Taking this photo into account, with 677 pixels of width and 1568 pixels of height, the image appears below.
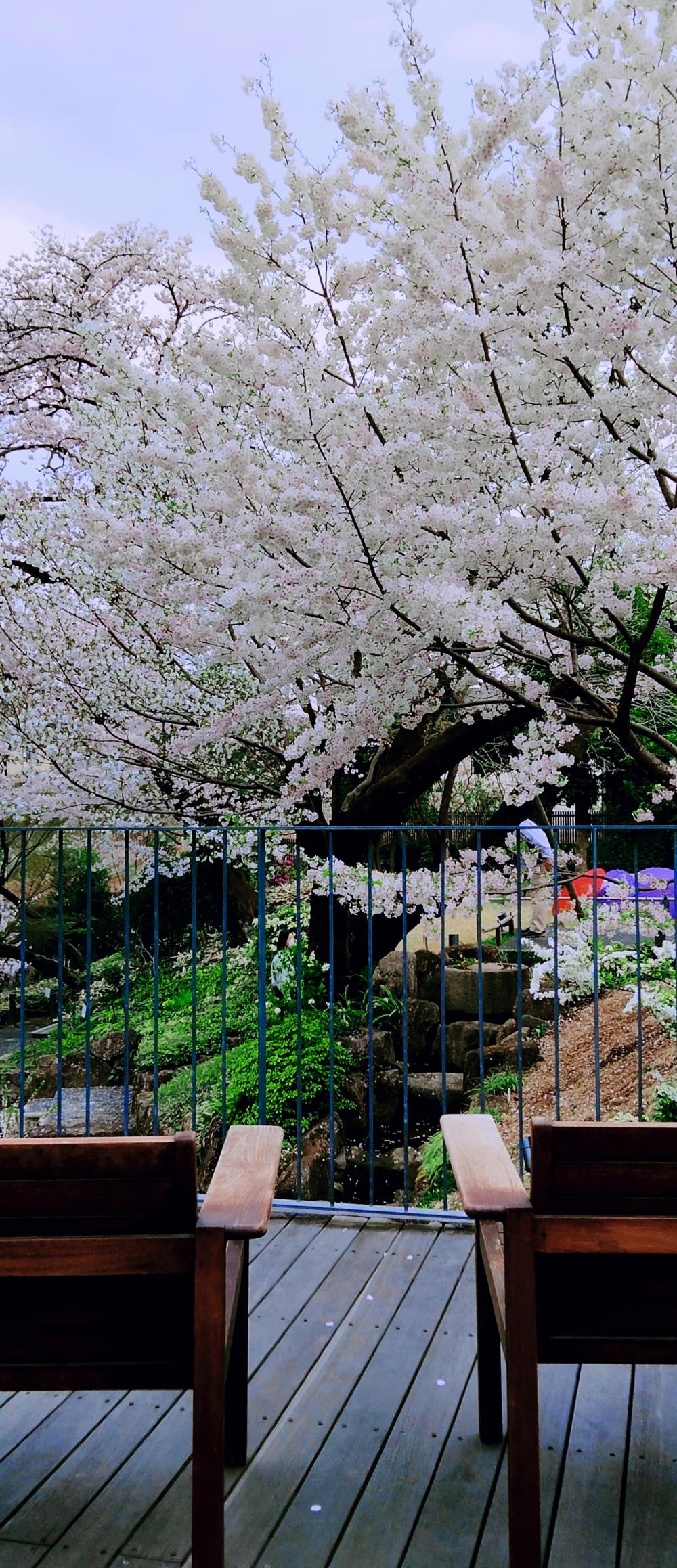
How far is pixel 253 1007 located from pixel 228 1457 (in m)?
5.59

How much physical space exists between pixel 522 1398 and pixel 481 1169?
356 millimetres

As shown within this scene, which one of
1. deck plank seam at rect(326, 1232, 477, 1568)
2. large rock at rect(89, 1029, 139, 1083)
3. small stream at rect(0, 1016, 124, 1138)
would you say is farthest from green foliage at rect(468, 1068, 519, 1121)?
deck plank seam at rect(326, 1232, 477, 1568)

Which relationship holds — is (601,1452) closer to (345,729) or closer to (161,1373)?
(161,1373)

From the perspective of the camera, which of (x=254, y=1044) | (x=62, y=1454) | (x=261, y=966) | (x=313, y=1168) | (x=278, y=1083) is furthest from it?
(x=254, y=1044)

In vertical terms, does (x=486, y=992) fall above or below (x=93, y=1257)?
below

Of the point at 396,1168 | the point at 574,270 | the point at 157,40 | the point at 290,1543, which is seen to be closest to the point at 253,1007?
the point at 396,1168

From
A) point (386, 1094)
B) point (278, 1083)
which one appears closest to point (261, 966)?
point (278, 1083)

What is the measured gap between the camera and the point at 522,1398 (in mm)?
1695

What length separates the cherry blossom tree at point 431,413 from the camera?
157 inches

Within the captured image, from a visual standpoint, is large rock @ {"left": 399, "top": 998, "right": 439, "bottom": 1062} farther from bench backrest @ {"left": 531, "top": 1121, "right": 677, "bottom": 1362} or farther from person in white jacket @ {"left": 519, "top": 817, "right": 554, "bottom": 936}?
bench backrest @ {"left": 531, "top": 1121, "right": 677, "bottom": 1362}

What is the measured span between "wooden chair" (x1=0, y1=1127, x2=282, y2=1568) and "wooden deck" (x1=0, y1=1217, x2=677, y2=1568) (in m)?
0.29

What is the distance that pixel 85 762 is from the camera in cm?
793

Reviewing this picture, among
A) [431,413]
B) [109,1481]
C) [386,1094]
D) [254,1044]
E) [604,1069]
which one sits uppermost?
[431,413]

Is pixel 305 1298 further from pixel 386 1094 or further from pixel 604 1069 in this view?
pixel 604 1069
